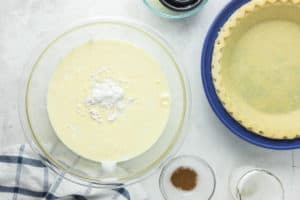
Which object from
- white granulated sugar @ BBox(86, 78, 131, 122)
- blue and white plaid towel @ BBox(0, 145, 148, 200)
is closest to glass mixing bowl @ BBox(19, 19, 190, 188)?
blue and white plaid towel @ BBox(0, 145, 148, 200)

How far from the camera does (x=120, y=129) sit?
50.5 inches

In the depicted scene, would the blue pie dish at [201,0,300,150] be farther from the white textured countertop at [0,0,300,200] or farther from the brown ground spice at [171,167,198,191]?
the brown ground spice at [171,167,198,191]

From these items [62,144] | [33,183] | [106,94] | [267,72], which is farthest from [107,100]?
[267,72]

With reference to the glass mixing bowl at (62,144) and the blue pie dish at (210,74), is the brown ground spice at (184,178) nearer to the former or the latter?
the glass mixing bowl at (62,144)

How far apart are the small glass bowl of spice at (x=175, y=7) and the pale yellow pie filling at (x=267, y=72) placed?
110mm

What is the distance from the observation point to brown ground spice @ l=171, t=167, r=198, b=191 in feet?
4.52

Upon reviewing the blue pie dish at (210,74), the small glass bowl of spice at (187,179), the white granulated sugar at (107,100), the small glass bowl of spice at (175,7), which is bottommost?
the small glass bowl of spice at (187,179)

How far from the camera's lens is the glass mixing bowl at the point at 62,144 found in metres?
1.33

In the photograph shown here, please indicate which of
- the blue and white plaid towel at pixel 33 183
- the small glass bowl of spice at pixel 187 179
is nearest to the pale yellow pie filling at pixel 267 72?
the small glass bowl of spice at pixel 187 179

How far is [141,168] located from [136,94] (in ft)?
0.62

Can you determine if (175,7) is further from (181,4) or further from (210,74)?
(210,74)

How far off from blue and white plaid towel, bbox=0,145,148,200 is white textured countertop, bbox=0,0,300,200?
4cm

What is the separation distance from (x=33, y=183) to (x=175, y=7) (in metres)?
0.53

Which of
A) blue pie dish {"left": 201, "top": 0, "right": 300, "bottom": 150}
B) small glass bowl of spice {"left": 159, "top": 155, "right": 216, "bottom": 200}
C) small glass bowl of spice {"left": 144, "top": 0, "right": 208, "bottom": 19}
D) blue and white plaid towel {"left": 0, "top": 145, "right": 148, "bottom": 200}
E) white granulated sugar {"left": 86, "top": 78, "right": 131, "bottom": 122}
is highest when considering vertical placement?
small glass bowl of spice {"left": 144, "top": 0, "right": 208, "bottom": 19}
